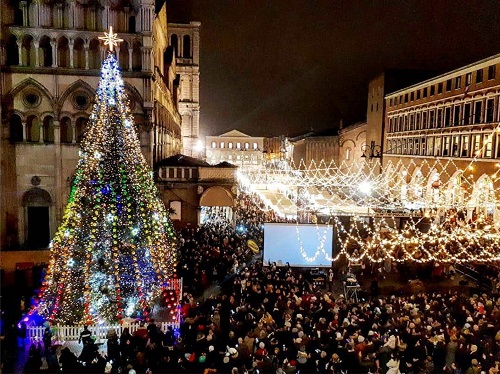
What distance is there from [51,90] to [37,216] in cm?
766

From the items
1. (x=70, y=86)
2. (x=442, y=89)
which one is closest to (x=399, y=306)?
(x=70, y=86)

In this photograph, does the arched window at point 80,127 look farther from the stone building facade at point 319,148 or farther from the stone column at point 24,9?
the stone building facade at point 319,148

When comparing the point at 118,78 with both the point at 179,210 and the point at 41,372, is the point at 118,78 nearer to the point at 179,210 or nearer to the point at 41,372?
the point at 41,372

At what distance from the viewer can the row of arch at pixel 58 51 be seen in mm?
25281

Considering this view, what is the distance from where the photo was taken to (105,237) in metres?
13.8

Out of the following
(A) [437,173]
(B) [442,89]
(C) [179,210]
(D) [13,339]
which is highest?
(B) [442,89]

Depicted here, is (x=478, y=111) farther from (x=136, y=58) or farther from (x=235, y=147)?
(x=235, y=147)

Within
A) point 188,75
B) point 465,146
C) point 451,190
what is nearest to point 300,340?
point 451,190

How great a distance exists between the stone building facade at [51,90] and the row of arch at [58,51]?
5cm

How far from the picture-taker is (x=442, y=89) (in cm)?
4078

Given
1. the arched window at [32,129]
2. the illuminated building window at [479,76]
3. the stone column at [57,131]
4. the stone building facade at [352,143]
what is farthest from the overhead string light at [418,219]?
the stone building facade at [352,143]

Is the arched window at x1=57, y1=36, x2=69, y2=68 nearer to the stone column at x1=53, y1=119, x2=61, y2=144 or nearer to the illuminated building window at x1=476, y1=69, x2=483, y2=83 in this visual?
the stone column at x1=53, y1=119, x2=61, y2=144

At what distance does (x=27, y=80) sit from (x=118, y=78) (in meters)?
13.7

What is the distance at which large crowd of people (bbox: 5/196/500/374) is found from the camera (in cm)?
1109
